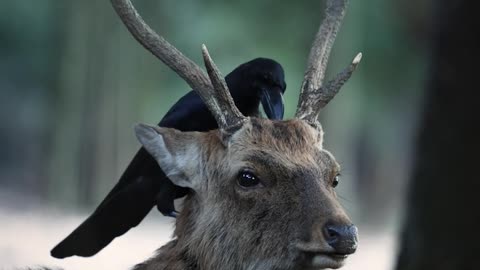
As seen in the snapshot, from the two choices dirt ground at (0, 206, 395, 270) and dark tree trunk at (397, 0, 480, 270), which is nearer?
dark tree trunk at (397, 0, 480, 270)

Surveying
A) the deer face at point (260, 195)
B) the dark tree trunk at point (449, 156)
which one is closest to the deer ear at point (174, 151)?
the deer face at point (260, 195)

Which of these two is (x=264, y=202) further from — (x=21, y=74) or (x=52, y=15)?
(x=21, y=74)

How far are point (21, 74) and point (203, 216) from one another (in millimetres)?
28337

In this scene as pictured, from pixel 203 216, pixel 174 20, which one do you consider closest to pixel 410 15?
pixel 174 20

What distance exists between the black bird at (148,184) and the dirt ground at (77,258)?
4775 mm

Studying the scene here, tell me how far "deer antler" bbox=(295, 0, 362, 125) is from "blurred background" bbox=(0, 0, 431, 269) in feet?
41.1

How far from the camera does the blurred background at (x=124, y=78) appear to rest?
83.0ft

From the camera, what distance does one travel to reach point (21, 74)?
112 ft

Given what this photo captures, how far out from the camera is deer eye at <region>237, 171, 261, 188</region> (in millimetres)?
6238

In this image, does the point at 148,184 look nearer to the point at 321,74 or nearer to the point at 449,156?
the point at 321,74

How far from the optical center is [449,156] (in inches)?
198

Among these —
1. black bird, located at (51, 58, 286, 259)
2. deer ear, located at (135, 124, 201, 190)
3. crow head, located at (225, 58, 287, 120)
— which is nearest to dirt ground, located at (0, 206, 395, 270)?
black bird, located at (51, 58, 286, 259)

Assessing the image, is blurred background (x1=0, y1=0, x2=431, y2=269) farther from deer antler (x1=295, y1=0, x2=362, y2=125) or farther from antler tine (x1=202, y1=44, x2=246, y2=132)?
antler tine (x1=202, y1=44, x2=246, y2=132)

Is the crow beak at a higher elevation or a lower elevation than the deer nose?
higher
